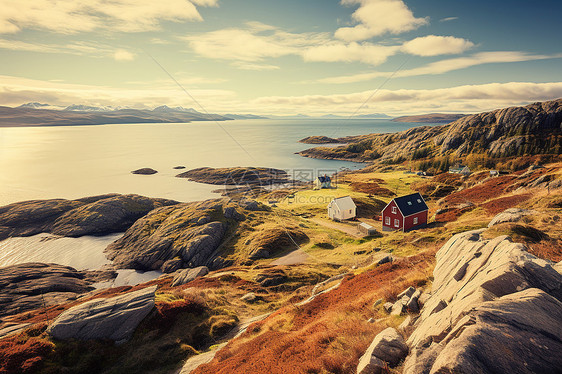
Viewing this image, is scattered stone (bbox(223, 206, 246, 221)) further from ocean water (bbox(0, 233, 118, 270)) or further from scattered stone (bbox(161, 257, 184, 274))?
ocean water (bbox(0, 233, 118, 270))

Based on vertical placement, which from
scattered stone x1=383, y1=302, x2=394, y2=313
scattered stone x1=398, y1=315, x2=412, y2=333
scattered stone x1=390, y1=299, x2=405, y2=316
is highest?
scattered stone x1=398, y1=315, x2=412, y2=333

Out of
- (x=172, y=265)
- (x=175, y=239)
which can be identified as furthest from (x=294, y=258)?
(x=175, y=239)

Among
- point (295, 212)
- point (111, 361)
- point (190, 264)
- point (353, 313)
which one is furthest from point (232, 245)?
point (353, 313)

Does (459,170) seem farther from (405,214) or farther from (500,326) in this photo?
(500,326)

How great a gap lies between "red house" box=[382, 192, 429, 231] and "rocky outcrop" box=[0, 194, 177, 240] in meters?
87.5

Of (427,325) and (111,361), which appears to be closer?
(427,325)

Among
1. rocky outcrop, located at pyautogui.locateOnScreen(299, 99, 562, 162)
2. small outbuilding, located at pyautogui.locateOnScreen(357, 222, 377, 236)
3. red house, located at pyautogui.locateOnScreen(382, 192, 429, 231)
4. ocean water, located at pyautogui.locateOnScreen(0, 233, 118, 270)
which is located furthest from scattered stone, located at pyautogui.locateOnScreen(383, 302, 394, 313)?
rocky outcrop, located at pyautogui.locateOnScreen(299, 99, 562, 162)

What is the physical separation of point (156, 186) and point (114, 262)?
82.4 m

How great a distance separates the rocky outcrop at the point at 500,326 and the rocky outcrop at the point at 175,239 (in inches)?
2072

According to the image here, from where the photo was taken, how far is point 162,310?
2392 cm

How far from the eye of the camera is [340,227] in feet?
197

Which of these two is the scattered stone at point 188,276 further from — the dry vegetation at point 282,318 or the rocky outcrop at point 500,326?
the rocky outcrop at point 500,326

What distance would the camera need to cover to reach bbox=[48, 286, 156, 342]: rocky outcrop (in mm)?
20375

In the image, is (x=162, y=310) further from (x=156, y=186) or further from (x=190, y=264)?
(x=156, y=186)
